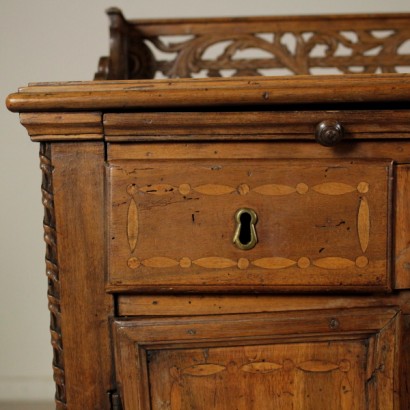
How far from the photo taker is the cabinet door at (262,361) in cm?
70

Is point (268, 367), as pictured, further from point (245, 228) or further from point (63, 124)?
point (63, 124)

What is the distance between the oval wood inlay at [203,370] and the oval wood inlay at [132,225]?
0.52 ft

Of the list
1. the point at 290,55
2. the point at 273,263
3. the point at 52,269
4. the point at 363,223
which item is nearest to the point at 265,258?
the point at 273,263

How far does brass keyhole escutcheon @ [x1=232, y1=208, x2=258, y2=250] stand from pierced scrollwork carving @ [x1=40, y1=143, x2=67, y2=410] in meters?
0.21

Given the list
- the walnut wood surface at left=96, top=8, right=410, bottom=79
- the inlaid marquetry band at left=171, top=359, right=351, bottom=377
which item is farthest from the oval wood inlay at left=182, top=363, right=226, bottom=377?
the walnut wood surface at left=96, top=8, right=410, bottom=79

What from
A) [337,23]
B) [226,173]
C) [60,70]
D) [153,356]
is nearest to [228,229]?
[226,173]

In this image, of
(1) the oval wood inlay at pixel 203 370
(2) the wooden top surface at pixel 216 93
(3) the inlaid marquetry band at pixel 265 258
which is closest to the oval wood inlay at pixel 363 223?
(3) the inlaid marquetry band at pixel 265 258

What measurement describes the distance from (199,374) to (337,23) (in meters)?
0.79

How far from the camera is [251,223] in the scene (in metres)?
0.67

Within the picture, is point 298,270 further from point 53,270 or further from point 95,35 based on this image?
point 95,35

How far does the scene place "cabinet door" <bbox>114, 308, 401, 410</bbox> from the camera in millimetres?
696

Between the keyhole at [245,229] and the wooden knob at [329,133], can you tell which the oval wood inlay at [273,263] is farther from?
the wooden knob at [329,133]

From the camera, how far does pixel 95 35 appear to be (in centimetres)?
145

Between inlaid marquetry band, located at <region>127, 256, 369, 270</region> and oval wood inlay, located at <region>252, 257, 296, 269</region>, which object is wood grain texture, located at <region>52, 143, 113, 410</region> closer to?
inlaid marquetry band, located at <region>127, 256, 369, 270</region>
